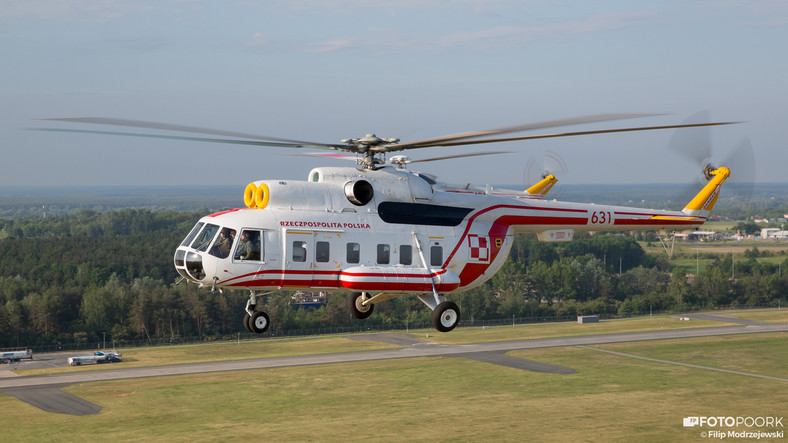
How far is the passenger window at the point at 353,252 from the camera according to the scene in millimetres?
25438

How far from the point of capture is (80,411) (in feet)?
240

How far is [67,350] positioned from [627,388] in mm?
74870

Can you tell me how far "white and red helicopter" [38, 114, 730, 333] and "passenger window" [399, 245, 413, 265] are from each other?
0.10ft

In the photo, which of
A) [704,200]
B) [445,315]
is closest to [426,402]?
[704,200]

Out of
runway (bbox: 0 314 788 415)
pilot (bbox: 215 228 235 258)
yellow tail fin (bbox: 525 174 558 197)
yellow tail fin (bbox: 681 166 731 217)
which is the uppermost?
yellow tail fin (bbox: 525 174 558 197)

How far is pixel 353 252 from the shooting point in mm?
25484

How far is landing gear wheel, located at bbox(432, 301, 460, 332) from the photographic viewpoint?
26.0m

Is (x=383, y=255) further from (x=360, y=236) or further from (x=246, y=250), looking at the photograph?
(x=246, y=250)

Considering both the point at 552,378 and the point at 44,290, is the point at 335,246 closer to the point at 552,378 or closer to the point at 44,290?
the point at 552,378

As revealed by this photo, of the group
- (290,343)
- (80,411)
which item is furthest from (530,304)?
(80,411)

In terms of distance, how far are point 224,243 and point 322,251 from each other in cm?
288

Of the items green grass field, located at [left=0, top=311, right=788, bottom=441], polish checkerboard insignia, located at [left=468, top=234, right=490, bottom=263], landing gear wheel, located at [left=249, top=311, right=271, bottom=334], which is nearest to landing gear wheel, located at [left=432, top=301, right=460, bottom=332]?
polish checkerboard insignia, located at [left=468, top=234, right=490, bottom=263]

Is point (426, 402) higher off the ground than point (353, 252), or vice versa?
point (353, 252)

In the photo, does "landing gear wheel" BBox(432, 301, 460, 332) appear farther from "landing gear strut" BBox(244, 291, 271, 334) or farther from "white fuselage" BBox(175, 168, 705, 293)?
"landing gear strut" BBox(244, 291, 271, 334)
